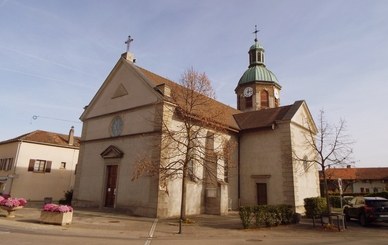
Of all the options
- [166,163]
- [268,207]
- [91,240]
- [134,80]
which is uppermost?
[134,80]

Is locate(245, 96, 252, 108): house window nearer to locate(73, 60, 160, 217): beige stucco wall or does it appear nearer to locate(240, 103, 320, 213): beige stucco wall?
locate(240, 103, 320, 213): beige stucco wall

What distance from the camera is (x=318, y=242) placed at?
456 inches

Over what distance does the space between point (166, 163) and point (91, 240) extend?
369 inches

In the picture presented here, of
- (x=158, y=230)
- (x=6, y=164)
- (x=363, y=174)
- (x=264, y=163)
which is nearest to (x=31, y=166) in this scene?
(x=6, y=164)

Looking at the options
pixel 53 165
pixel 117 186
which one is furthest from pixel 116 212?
pixel 53 165

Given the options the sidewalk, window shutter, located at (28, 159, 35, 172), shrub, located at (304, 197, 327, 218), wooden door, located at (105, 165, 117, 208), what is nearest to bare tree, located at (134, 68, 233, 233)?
the sidewalk

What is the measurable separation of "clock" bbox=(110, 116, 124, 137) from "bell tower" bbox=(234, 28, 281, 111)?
17.3 meters

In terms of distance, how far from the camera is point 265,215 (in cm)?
1579

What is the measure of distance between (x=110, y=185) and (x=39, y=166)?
55.9 feet

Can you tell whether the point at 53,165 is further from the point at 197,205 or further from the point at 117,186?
the point at 197,205

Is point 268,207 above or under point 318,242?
above

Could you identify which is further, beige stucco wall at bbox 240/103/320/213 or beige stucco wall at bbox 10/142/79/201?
beige stucco wall at bbox 10/142/79/201

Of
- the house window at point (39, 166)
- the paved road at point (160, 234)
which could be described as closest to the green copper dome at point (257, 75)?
the paved road at point (160, 234)

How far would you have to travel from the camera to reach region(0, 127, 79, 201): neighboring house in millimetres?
32719
